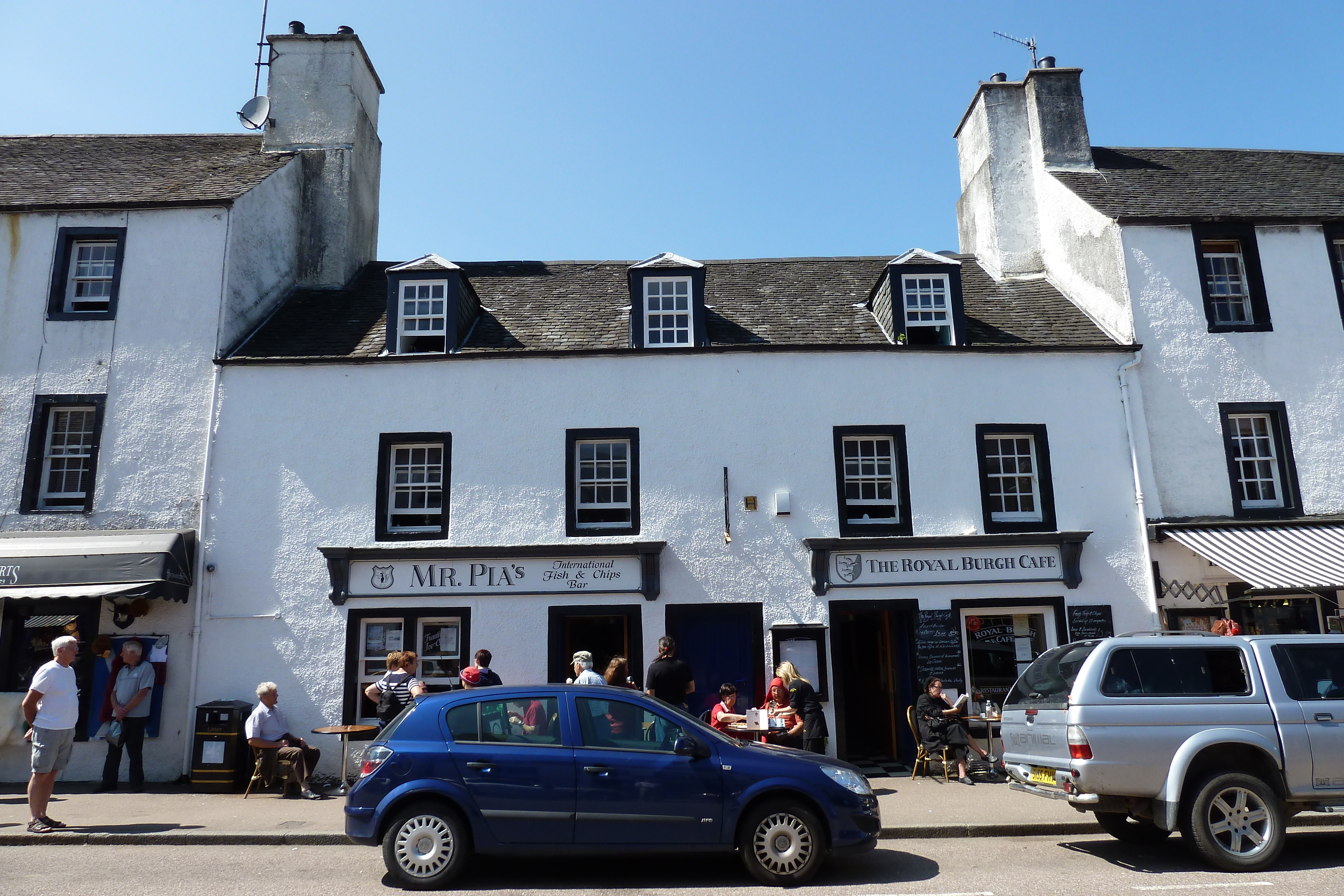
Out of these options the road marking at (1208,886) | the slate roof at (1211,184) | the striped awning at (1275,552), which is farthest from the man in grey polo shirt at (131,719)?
the slate roof at (1211,184)

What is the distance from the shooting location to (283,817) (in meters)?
9.73

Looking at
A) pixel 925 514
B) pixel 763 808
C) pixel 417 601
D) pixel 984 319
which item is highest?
pixel 984 319

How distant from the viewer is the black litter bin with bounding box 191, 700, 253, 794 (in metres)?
11.5

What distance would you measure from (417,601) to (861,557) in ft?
21.2

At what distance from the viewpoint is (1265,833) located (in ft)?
23.9

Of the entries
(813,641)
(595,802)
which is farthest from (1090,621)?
(595,802)

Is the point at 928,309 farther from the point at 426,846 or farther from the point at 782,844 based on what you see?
the point at 426,846

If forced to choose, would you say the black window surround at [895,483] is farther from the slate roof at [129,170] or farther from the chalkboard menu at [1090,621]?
the slate roof at [129,170]

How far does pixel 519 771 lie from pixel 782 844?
2146 millimetres

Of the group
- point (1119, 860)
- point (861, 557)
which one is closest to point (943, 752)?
point (861, 557)

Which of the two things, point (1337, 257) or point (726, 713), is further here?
point (1337, 257)

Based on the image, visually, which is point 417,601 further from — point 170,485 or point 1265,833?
point 1265,833

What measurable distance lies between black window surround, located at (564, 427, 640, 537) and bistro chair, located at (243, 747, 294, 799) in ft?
15.3

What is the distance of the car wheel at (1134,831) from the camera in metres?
8.31
